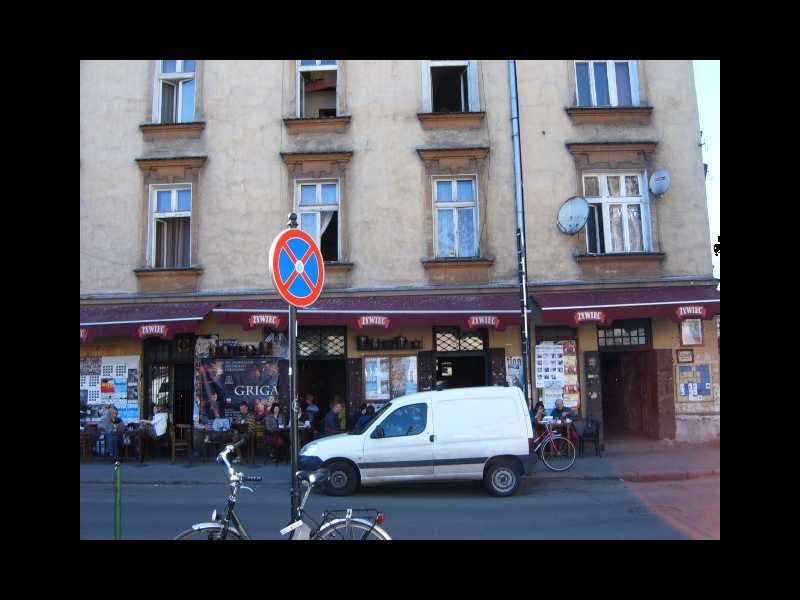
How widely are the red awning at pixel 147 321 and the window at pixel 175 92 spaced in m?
4.93

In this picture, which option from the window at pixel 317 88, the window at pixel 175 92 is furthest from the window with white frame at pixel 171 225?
the window at pixel 317 88

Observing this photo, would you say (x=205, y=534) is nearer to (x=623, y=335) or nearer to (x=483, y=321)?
(x=483, y=321)

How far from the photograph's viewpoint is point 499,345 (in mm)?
14344

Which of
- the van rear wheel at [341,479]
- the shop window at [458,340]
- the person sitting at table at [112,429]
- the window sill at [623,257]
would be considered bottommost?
the van rear wheel at [341,479]

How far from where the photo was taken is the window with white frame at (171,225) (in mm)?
15195

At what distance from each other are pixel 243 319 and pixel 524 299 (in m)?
6.11

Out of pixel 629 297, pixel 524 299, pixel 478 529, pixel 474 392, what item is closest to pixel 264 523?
pixel 478 529

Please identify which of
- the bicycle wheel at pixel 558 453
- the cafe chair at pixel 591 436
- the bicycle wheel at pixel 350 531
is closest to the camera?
the bicycle wheel at pixel 350 531

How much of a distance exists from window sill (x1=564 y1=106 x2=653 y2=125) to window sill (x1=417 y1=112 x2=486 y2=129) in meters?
2.18

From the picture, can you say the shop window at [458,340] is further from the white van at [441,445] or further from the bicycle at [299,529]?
the bicycle at [299,529]

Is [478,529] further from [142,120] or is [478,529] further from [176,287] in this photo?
[142,120]

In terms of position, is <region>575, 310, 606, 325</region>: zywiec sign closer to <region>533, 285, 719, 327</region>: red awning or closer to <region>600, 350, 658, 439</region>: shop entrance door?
<region>533, 285, 719, 327</region>: red awning

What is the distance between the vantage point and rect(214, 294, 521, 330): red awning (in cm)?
1323

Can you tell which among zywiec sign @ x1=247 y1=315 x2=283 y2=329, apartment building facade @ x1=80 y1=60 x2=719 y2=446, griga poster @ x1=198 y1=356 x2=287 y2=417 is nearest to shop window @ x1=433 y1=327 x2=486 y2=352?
apartment building facade @ x1=80 y1=60 x2=719 y2=446
